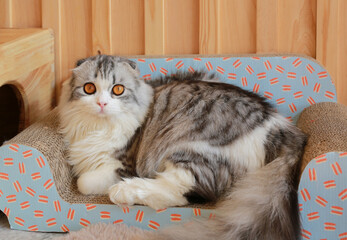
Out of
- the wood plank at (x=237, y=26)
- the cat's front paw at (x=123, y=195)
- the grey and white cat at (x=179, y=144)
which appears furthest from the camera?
the wood plank at (x=237, y=26)

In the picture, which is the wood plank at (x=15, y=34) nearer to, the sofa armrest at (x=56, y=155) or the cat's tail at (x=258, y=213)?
the sofa armrest at (x=56, y=155)

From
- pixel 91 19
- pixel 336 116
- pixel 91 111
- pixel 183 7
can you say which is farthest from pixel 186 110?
pixel 91 19

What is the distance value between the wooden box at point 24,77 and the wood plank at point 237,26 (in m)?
1.04

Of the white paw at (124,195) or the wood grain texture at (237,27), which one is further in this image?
the wood grain texture at (237,27)

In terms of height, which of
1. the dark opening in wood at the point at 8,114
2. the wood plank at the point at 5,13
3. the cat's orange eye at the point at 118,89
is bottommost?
the dark opening in wood at the point at 8,114

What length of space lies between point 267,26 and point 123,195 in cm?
132

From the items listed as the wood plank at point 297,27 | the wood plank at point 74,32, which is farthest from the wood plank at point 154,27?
the wood plank at point 297,27

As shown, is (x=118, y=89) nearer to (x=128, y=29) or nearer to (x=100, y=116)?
(x=100, y=116)

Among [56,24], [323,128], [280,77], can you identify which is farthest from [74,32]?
[323,128]

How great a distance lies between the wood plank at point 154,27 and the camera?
8.48ft

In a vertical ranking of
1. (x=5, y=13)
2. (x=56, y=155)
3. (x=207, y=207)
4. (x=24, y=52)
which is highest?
(x=5, y=13)

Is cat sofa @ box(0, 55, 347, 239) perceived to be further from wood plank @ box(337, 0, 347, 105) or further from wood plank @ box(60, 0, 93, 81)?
wood plank @ box(60, 0, 93, 81)

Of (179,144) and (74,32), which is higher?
(74,32)

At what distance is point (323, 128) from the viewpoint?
1853 mm
